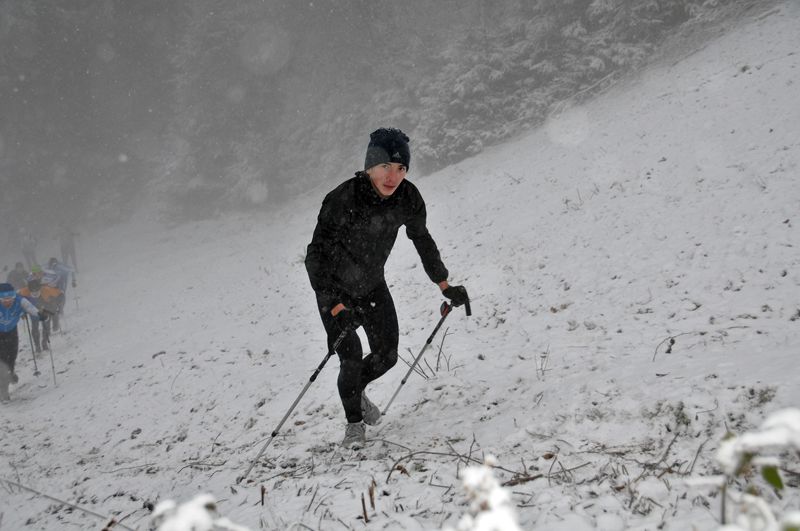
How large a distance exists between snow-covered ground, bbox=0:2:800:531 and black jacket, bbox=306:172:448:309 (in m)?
1.46

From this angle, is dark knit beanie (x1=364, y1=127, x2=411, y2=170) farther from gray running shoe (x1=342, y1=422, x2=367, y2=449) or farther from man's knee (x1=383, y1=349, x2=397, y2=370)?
gray running shoe (x1=342, y1=422, x2=367, y2=449)

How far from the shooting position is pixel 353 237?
4.05 metres

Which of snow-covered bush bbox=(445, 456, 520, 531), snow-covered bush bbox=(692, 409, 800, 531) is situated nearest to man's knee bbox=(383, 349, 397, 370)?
snow-covered bush bbox=(445, 456, 520, 531)

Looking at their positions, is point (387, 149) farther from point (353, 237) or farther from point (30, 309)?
point (30, 309)

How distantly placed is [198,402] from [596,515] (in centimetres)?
643

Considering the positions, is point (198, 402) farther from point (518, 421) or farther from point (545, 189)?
point (545, 189)

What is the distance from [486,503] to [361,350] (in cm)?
335

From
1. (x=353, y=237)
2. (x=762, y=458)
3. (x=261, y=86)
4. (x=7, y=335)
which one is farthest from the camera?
(x=261, y=86)

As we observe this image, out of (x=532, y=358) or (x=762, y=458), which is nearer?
(x=762, y=458)

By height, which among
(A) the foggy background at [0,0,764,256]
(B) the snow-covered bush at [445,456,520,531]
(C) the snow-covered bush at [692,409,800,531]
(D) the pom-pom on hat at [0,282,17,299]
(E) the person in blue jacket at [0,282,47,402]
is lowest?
(C) the snow-covered bush at [692,409,800,531]

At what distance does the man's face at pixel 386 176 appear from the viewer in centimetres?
383

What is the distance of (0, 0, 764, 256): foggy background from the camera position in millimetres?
18406

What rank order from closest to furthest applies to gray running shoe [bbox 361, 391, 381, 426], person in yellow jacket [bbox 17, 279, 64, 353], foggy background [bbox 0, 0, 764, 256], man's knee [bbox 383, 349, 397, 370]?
1. man's knee [bbox 383, 349, 397, 370]
2. gray running shoe [bbox 361, 391, 381, 426]
3. person in yellow jacket [bbox 17, 279, 64, 353]
4. foggy background [bbox 0, 0, 764, 256]

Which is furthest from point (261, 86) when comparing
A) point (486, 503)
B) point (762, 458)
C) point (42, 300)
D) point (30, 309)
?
point (762, 458)
